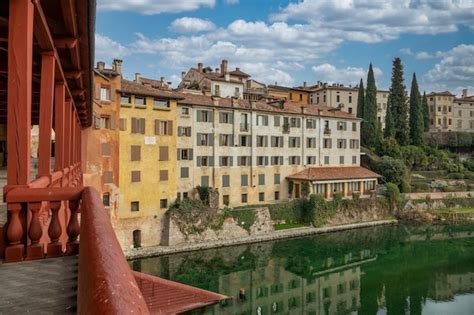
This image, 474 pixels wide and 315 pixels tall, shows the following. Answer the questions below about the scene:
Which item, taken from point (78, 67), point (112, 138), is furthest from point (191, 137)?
point (78, 67)

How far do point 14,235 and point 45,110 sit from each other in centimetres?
217

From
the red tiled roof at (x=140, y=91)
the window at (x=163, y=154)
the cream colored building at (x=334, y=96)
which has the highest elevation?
the cream colored building at (x=334, y=96)

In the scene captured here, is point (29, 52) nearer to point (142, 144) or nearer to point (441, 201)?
point (142, 144)

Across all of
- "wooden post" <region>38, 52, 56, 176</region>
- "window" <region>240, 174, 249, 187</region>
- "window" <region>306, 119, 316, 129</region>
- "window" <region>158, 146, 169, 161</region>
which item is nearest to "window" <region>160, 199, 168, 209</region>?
"window" <region>158, 146, 169, 161</region>

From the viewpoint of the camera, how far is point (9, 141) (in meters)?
3.57

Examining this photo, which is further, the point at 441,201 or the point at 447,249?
the point at 441,201

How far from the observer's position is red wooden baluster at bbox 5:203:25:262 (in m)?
3.53

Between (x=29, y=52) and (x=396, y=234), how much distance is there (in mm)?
40483

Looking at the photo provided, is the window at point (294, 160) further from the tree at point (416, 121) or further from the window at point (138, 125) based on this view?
the tree at point (416, 121)

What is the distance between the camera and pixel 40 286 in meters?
2.96

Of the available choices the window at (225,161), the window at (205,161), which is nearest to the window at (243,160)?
the window at (225,161)

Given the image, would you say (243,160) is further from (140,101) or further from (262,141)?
(140,101)

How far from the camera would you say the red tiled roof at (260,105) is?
118ft

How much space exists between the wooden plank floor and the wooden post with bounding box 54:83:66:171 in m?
3.96
